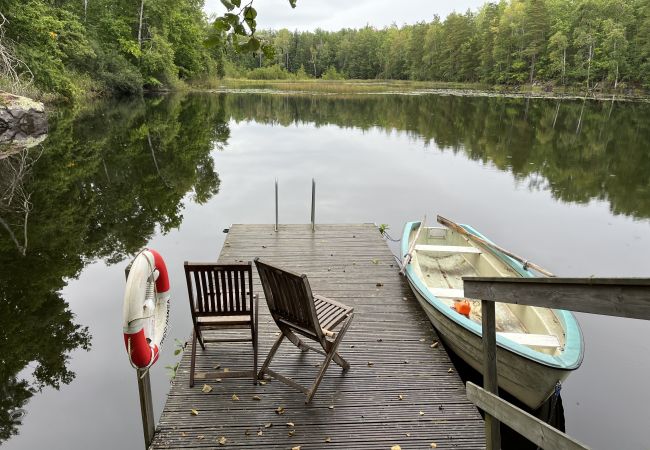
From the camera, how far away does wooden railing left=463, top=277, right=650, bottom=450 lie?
5.00 feet

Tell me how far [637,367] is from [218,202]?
9903 mm

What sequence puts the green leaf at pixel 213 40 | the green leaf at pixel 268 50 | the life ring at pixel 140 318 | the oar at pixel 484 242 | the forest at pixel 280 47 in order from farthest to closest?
the forest at pixel 280 47 → the oar at pixel 484 242 → the life ring at pixel 140 318 → the green leaf at pixel 268 50 → the green leaf at pixel 213 40

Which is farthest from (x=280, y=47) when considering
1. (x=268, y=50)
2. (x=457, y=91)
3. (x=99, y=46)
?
(x=268, y=50)

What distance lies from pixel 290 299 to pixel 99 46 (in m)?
→ 36.9

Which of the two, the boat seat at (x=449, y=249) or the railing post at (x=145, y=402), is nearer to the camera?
the railing post at (x=145, y=402)

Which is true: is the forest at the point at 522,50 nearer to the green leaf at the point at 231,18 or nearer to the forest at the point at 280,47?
the forest at the point at 280,47

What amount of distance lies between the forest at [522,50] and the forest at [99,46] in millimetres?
8520

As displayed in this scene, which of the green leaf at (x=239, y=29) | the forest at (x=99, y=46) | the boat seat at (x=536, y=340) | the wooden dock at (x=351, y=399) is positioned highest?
the forest at (x=99, y=46)

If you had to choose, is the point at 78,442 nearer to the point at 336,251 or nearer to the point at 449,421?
the point at 449,421

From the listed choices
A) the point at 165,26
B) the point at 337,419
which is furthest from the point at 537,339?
the point at 165,26

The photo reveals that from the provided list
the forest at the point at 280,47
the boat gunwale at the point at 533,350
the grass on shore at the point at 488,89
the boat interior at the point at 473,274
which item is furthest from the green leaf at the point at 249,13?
the grass on shore at the point at 488,89

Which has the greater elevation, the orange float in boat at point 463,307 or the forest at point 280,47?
the forest at point 280,47

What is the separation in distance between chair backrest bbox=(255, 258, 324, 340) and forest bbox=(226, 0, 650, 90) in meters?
31.7

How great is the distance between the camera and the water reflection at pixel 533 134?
15008 millimetres
